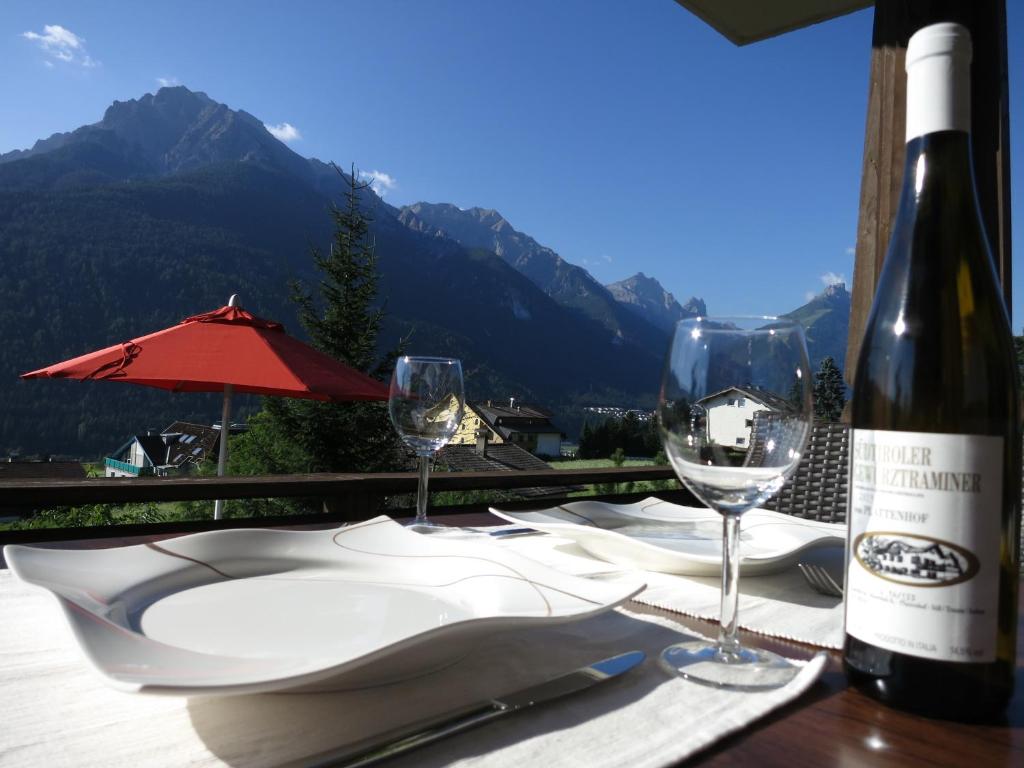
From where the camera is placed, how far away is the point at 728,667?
1.40 ft

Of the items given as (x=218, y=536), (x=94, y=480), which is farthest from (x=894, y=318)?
(x=94, y=480)

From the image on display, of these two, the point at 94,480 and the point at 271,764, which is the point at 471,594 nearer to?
the point at 271,764

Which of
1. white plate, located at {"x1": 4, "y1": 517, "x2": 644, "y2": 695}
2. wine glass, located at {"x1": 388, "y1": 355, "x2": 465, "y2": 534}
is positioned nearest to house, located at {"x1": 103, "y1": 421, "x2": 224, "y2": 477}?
wine glass, located at {"x1": 388, "y1": 355, "x2": 465, "y2": 534}

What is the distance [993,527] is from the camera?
0.38 metres

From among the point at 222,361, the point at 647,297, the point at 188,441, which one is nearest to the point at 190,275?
the point at 188,441

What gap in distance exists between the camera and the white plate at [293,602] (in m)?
0.32

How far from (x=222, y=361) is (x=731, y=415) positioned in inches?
131

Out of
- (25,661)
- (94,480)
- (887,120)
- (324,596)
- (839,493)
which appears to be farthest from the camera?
(887,120)

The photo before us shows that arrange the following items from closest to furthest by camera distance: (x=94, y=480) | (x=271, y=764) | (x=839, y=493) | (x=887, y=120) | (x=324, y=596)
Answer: (x=271, y=764) → (x=324, y=596) → (x=839, y=493) → (x=94, y=480) → (x=887, y=120)

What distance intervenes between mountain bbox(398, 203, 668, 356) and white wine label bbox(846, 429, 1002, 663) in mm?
105515

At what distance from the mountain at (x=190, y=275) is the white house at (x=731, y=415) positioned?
21.6m

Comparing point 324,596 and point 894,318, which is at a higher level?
point 894,318

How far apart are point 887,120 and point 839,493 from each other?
97 centimetres

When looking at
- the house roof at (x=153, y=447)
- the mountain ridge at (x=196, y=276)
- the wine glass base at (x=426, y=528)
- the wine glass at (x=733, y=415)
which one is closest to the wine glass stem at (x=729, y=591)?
the wine glass at (x=733, y=415)
